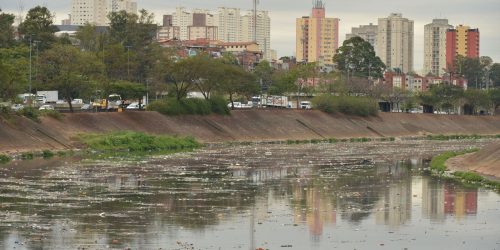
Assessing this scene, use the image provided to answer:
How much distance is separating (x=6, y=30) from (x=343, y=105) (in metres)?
44.4

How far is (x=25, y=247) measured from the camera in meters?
35.2

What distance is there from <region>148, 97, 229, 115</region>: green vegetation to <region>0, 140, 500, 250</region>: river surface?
149ft

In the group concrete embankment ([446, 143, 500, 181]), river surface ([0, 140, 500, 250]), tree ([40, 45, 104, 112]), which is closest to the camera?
river surface ([0, 140, 500, 250])

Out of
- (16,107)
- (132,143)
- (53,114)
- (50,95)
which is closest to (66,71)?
(50,95)

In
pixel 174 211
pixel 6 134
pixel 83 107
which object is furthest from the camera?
pixel 83 107

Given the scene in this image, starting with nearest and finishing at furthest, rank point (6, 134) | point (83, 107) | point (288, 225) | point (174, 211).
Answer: point (288, 225)
point (174, 211)
point (6, 134)
point (83, 107)

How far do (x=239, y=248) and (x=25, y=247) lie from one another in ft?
21.2

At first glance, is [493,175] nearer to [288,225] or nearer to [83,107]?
[288,225]

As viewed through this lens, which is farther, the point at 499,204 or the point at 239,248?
the point at 499,204

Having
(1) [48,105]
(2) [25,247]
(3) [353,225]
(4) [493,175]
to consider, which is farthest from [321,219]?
(1) [48,105]

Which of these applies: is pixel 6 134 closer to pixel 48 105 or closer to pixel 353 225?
pixel 48 105

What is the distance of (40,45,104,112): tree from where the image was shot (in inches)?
4437

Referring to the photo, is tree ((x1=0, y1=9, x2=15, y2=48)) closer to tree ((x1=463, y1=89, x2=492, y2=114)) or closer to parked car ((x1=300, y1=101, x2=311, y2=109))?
parked car ((x1=300, y1=101, x2=311, y2=109))

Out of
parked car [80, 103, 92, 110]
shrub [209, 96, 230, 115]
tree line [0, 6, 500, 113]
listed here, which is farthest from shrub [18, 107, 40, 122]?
shrub [209, 96, 230, 115]
